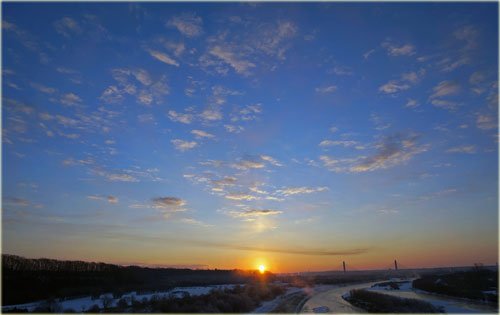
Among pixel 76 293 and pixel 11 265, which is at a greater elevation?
pixel 11 265

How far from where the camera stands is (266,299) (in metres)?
55.5

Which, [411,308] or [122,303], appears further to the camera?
[122,303]

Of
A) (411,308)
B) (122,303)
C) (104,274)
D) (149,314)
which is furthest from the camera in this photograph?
(104,274)

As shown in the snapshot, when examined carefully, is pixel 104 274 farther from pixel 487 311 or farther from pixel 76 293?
pixel 487 311

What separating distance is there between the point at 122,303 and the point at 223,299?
1083 centimetres

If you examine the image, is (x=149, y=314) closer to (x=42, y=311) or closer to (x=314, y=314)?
(x=42, y=311)

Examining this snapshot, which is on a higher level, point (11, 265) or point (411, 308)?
point (11, 265)

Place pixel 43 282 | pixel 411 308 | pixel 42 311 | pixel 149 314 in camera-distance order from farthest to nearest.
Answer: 1. pixel 43 282
2. pixel 411 308
3. pixel 42 311
4. pixel 149 314

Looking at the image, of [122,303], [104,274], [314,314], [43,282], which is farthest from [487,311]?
[104,274]

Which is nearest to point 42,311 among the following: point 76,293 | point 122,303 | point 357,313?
point 122,303

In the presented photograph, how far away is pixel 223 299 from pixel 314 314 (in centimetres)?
1054

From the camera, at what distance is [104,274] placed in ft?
289

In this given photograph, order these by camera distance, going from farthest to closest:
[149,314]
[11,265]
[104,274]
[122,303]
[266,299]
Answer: [104,274] < [11,265] < [266,299] < [122,303] < [149,314]

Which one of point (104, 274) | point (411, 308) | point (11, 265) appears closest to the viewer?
point (411, 308)
